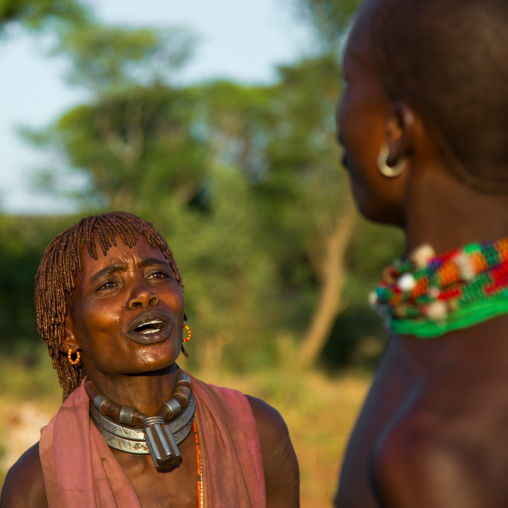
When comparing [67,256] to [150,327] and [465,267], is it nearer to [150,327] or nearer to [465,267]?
[150,327]

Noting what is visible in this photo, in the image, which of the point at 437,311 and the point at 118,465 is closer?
the point at 437,311

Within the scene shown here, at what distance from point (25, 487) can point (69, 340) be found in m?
0.47

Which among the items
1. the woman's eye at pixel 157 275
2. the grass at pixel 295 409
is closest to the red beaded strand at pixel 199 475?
the woman's eye at pixel 157 275

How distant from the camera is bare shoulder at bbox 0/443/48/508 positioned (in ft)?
7.33

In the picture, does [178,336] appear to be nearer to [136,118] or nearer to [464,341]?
[464,341]

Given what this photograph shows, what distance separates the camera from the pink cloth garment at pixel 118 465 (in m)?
2.22

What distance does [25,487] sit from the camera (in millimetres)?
2246

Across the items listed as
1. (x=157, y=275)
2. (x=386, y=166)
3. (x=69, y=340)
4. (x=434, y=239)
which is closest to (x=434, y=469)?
(x=434, y=239)

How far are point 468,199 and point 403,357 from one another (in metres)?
0.29

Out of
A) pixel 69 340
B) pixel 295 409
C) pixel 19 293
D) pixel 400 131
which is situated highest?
pixel 400 131

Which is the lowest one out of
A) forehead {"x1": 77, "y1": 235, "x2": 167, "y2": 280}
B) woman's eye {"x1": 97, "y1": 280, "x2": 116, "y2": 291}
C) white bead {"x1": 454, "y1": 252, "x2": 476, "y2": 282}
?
woman's eye {"x1": 97, "y1": 280, "x2": 116, "y2": 291}

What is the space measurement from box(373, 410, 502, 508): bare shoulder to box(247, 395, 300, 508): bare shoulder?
1.39 metres

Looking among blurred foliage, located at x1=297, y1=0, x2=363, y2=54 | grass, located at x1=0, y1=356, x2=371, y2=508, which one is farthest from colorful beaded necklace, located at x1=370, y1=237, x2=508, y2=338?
blurred foliage, located at x1=297, y1=0, x2=363, y2=54

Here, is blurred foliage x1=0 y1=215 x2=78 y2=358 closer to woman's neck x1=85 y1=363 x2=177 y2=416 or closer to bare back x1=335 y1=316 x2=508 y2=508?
woman's neck x1=85 y1=363 x2=177 y2=416
